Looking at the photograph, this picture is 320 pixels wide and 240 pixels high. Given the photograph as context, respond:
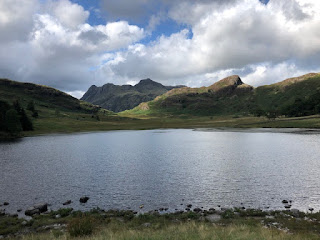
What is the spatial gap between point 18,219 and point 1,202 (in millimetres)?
10265

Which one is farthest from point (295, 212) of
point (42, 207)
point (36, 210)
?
point (36, 210)

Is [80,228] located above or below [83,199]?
above

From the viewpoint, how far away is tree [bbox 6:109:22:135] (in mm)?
138875

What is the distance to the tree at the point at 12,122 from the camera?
138875 millimetres

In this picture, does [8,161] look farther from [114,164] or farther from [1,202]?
[1,202]

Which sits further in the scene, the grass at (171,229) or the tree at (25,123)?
the tree at (25,123)

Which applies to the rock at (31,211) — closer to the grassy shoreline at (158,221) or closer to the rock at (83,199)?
the grassy shoreline at (158,221)

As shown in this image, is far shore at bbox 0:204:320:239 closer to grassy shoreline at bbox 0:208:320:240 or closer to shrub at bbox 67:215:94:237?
grassy shoreline at bbox 0:208:320:240

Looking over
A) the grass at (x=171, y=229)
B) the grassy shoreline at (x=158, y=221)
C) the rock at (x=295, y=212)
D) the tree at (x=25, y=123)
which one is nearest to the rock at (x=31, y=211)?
the grassy shoreline at (x=158, y=221)

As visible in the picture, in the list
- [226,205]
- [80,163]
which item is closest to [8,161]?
[80,163]

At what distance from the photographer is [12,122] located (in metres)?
143

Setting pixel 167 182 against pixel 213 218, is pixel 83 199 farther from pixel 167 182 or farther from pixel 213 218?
pixel 213 218

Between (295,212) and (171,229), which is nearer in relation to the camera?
(171,229)

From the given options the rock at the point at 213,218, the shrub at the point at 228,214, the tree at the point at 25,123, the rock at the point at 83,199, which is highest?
the tree at the point at 25,123
